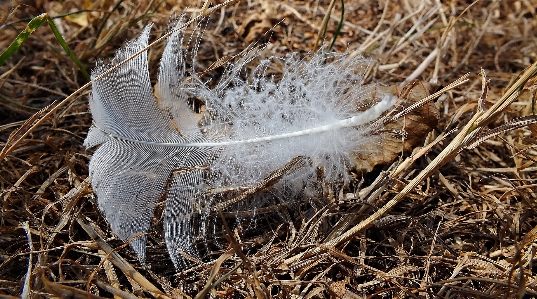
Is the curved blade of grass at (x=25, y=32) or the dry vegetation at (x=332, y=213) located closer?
the dry vegetation at (x=332, y=213)

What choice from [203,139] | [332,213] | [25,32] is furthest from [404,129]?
[25,32]

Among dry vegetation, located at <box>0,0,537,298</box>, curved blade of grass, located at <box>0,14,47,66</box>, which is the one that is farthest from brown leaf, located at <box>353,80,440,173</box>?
curved blade of grass, located at <box>0,14,47,66</box>

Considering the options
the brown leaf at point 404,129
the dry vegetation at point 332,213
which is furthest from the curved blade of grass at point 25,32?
the brown leaf at point 404,129

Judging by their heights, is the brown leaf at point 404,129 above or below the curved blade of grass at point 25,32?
below

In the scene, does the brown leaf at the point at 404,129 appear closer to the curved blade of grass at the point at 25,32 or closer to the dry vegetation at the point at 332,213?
the dry vegetation at the point at 332,213

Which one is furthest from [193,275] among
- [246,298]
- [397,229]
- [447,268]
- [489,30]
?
[489,30]

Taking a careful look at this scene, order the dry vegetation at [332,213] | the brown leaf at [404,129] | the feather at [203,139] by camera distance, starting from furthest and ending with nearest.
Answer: the brown leaf at [404,129] < the feather at [203,139] < the dry vegetation at [332,213]

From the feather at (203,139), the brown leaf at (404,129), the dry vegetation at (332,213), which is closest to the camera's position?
the dry vegetation at (332,213)
